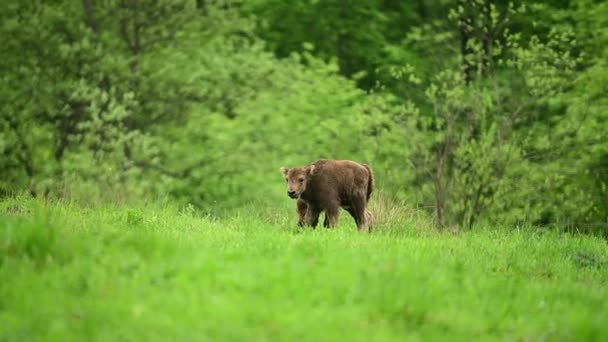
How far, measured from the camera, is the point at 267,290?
7.04 meters

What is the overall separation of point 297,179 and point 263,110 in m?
14.2

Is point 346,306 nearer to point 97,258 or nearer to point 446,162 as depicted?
point 97,258

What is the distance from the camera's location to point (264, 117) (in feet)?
85.4

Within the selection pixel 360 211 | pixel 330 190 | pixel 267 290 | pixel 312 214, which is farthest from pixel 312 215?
pixel 267 290

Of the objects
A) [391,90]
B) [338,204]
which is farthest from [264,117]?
[338,204]

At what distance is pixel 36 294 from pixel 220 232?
383 cm

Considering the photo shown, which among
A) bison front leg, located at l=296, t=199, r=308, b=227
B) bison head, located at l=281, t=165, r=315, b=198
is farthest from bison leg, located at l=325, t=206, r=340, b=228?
bison head, located at l=281, t=165, r=315, b=198

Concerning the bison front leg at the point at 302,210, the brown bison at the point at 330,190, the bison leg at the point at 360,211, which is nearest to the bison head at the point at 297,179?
the brown bison at the point at 330,190

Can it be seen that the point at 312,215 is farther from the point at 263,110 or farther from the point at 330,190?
the point at 263,110

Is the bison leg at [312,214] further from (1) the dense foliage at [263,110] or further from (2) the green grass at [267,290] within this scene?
(1) the dense foliage at [263,110]

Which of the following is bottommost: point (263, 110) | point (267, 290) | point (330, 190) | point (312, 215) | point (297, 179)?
point (263, 110)

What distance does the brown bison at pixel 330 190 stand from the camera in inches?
465

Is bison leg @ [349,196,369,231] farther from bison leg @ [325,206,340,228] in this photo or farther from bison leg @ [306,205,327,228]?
bison leg @ [306,205,327,228]

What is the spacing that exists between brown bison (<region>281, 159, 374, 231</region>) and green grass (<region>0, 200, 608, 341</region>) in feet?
6.36
